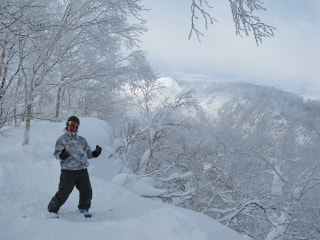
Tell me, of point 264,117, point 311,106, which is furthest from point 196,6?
point 311,106

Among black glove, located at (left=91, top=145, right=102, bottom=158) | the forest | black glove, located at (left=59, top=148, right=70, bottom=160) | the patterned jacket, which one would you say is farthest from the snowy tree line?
black glove, located at (left=59, top=148, right=70, bottom=160)

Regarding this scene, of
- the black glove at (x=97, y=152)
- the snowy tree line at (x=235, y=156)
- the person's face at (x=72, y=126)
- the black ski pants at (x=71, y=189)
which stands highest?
the person's face at (x=72, y=126)

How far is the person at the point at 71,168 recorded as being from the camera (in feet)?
8.58

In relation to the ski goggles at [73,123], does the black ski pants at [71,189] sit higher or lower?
lower

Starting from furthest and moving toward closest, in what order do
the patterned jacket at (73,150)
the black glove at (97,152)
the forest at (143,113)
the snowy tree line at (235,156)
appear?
the snowy tree line at (235,156) → the forest at (143,113) → the black glove at (97,152) → the patterned jacket at (73,150)

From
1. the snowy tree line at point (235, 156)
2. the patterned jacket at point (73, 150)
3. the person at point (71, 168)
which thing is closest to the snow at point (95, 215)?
the person at point (71, 168)

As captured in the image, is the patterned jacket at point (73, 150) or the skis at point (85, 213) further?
the patterned jacket at point (73, 150)

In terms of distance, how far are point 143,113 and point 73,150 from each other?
8.46 metres

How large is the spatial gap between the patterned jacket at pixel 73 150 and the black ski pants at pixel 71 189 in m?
0.08

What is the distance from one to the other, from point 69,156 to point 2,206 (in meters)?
0.94

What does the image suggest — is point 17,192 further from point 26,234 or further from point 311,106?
point 311,106

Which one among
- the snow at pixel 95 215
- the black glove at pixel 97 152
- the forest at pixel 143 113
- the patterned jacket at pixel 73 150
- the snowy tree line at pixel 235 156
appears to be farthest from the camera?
the snowy tree line at pixel 235 156

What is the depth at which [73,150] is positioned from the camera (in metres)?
2.77

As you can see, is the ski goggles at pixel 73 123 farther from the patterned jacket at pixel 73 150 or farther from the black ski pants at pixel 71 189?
the black ski pants at pixel 71 189
